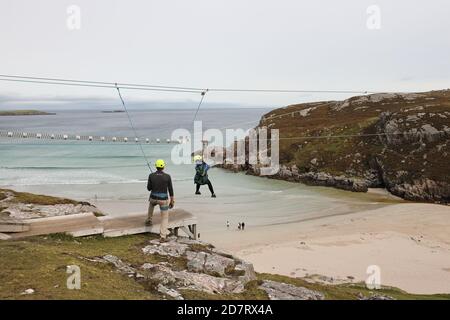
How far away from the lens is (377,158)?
208 ft

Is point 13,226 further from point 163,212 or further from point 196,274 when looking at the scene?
point 196,274

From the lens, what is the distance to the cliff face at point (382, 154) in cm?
5578

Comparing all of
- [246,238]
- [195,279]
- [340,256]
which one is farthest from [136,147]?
[195,279]

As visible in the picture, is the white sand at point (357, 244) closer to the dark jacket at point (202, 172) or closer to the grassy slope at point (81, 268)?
the dark jacket at point (202, 172)

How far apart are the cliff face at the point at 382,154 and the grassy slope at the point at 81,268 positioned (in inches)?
1630

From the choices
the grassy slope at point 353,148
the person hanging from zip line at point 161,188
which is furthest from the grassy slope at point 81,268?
the grassy slope at point 353,148

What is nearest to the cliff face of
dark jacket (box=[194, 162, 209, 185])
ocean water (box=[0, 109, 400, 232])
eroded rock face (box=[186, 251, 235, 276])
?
ocean water (box=[0, 109, 400, 232])

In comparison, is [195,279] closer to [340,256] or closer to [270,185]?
[340,256]

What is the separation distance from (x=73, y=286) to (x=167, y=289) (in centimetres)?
284

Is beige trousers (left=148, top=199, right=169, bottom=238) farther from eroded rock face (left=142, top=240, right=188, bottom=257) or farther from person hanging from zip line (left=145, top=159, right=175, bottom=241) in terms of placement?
eroded rock face (left=142, top=240, right=188, bottom=257)

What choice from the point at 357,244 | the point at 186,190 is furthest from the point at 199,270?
the point at 186,190

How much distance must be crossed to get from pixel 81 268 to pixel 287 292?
701cm

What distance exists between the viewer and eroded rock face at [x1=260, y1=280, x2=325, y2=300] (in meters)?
14.3

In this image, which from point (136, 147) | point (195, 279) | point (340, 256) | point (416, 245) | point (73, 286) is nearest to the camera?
point (73, 286)
